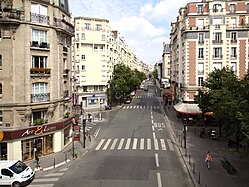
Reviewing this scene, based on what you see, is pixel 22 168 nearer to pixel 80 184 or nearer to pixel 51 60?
pixel 80 184

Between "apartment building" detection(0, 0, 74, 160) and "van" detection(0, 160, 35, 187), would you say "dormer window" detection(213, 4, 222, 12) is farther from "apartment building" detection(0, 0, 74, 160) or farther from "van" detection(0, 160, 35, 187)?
"van" detection(0, 160, 35, 187)

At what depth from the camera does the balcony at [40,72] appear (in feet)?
77.7

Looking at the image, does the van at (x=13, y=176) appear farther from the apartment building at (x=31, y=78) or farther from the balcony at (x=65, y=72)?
the balcony at (x=65, y=72)

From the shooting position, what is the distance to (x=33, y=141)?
24.2 metres

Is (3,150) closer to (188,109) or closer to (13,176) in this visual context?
(13,176)

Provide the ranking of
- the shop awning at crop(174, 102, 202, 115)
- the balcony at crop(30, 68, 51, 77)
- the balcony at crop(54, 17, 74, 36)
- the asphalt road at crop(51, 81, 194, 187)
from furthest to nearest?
1. the shop awning at crop(174, 102, 202, 115)
2. the balcony at crop(54, 17, 74, 36)
3. the balcony at crop(30, 68, 51, 77)
4. the asphalt road at crop(51, 81, 194, 187)

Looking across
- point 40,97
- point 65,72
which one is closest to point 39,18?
Result: point 65,72

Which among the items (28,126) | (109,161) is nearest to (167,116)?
(109,161)

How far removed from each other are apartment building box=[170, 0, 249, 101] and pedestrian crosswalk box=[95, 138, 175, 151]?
14.0 metres

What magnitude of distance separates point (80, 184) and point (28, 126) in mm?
8953

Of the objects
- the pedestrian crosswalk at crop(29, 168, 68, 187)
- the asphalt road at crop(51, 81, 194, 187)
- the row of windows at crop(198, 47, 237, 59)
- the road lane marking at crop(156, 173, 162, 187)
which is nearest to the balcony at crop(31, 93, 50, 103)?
the asphalt road at crop(51, 81, 194, 187)

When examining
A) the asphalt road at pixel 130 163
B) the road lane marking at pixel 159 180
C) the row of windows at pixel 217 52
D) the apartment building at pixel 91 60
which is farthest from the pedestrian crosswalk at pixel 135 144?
the apartment building at pixel 91 60

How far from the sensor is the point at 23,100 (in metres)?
22.9

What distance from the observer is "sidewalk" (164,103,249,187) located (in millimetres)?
18039
